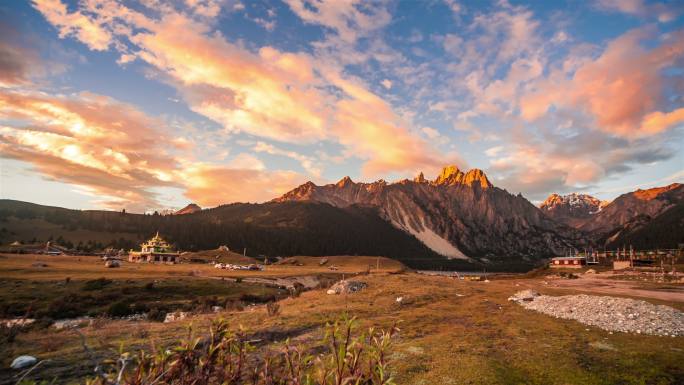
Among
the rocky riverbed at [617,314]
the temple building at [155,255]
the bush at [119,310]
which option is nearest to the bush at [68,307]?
the bush at [119,310]

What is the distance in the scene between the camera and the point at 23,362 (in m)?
15.9

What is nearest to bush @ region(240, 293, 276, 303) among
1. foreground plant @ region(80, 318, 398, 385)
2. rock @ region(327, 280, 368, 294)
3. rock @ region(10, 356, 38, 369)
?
rock @ region(327, 280, 368, 294)

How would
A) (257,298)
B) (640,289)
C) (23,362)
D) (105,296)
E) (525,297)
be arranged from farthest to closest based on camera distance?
(640,289) < (257,298) < (105,296) < (525,297) < (23,362)

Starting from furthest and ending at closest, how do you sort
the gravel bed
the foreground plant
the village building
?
1. the village building
2. the gravel bed
3. the foreground plant

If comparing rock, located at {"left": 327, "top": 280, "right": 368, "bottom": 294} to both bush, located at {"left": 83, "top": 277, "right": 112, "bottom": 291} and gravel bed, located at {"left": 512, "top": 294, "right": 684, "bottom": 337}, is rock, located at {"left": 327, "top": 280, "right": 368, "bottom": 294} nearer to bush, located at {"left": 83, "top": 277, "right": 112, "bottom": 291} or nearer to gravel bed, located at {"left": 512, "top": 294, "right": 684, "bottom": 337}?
gravel bed, located at {"left": 512, "top": 294, "right": 684, "bottom": 337}

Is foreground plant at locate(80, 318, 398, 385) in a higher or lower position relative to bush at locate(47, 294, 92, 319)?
higher

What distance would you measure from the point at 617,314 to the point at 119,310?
5093 centimetres

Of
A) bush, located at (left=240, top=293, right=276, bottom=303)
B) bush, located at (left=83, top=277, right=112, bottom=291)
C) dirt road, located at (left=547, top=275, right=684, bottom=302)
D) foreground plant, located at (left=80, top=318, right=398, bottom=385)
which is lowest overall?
bush, located at (left=240, top=293, right=276, bottom=303)

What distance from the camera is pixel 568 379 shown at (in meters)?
14.6

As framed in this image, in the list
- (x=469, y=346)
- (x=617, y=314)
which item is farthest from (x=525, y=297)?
(x=469, y=346)

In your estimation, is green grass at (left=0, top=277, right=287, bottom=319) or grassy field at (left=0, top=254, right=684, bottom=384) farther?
green grass at (left=0, top=277, right=287, bottom=319)

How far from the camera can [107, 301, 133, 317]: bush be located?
43.9 m

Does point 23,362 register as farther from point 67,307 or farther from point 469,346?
point 67,307

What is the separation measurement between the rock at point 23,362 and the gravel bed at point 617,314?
103 feet
